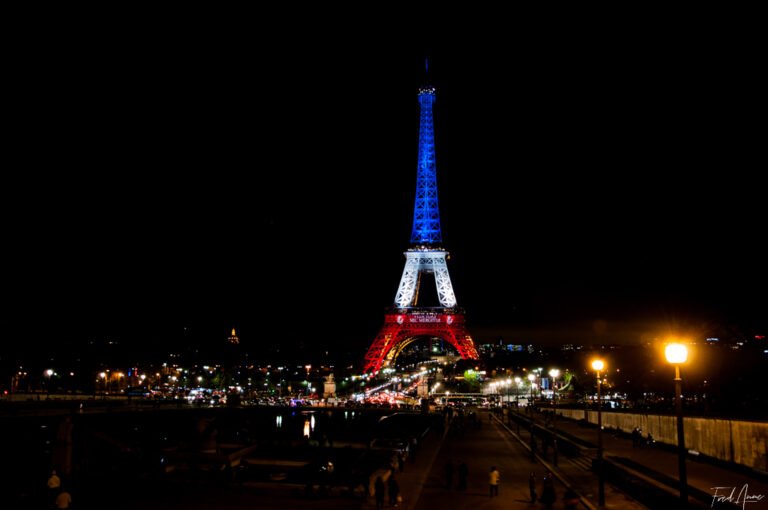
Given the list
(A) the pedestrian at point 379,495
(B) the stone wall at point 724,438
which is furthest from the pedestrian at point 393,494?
(B) the stone wall at point 724,438

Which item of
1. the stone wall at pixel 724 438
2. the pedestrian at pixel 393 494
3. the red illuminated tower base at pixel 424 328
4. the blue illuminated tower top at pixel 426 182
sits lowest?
the pedestrian at pixel 393 494

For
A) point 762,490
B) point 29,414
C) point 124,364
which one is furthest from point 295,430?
point 762,490

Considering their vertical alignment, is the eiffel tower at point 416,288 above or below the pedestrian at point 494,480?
above

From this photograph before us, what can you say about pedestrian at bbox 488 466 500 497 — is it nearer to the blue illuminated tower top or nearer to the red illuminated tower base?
the red illuminated tower base

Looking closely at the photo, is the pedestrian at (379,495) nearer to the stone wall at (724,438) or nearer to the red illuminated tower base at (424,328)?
the stone wall at (724,438)

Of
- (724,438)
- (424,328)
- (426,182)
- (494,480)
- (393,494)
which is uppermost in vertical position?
(426,182)

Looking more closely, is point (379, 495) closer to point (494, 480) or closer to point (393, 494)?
point (393, 494)

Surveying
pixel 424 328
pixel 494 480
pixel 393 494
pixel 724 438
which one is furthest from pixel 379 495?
pixel 424 328

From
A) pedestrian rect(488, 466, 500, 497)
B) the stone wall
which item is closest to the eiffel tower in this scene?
the stone wall
